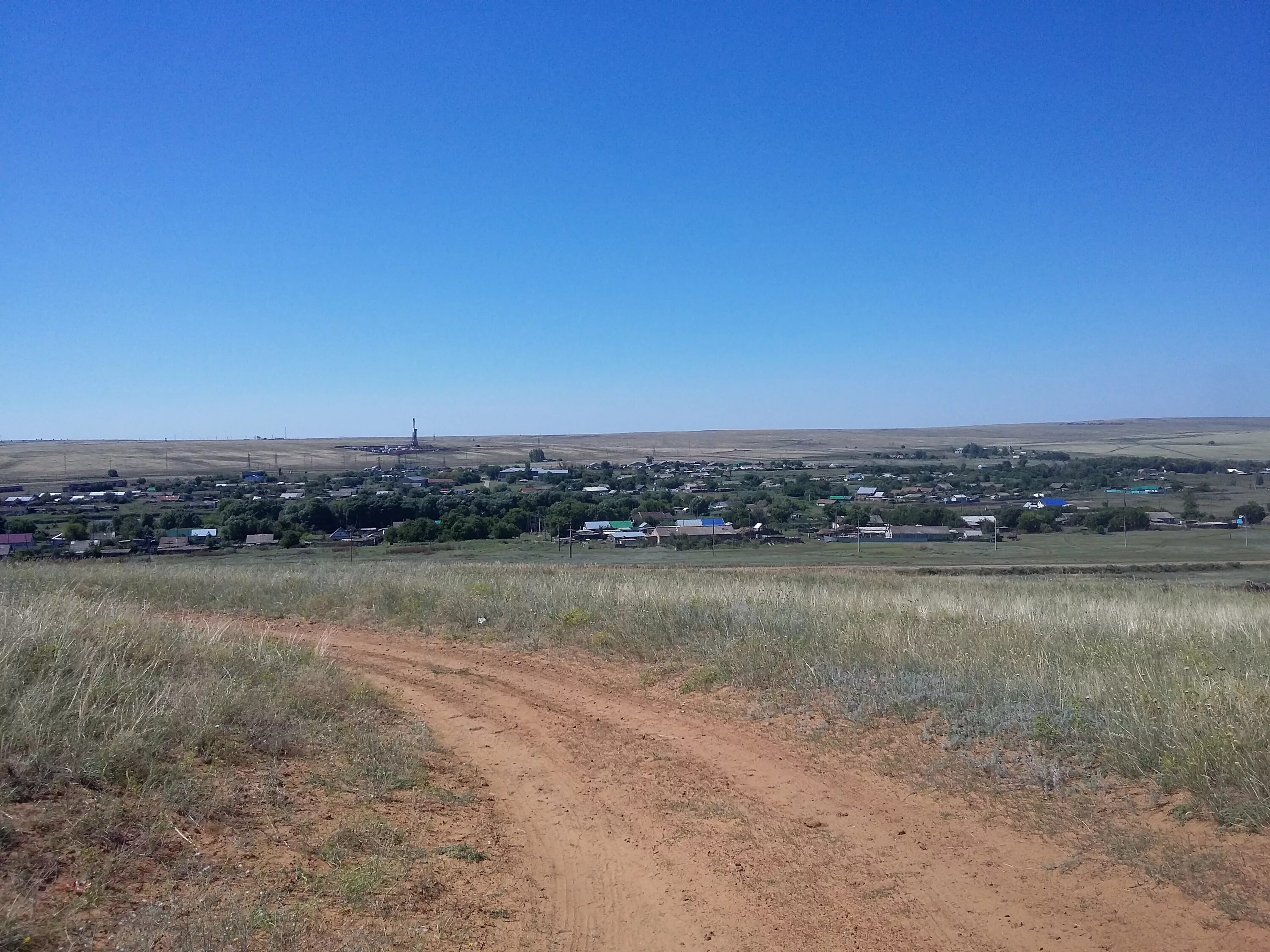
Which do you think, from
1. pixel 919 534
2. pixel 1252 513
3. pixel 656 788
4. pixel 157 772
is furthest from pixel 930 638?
pixel 1252 513

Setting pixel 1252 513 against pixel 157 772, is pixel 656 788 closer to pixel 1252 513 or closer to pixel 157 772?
pixel 157 772

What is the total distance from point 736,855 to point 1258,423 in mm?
163346

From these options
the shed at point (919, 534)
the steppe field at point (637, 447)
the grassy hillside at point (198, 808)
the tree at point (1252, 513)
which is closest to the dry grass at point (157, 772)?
the grassy hillside at point (198, 808)

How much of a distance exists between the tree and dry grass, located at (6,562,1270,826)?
633 inches

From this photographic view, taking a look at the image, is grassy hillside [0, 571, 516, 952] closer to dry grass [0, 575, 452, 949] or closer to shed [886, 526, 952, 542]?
dry grass [0, 575, 452, 949]

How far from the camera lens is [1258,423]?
13825 cm

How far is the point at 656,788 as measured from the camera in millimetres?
6609

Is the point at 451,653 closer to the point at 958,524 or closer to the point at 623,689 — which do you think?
the point at 623,689

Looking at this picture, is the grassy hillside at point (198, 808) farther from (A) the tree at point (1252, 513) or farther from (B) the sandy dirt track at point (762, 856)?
(A) the tree at point (1252, 513)

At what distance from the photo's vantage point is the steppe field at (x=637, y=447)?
67.6 metres

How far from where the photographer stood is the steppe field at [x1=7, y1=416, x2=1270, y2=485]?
6762cm

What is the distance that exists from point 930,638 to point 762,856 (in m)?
4.87

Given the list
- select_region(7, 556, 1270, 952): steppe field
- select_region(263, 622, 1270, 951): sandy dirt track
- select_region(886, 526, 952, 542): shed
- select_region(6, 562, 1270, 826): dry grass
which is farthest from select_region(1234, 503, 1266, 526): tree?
select_region(263, 622, 1270, 951): sandy dirt track

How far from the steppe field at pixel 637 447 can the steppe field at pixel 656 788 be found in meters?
52.2
